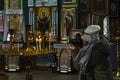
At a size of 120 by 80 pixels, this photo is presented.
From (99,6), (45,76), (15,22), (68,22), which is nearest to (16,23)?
(15,22)

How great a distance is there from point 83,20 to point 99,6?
0.65 metres

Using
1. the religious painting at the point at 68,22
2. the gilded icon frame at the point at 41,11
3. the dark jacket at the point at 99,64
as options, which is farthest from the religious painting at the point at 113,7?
the dark jacket at the point at 99,64

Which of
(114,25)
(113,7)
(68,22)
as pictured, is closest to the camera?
(68,22)

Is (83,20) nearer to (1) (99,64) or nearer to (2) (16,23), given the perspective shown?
(2) (16,23)

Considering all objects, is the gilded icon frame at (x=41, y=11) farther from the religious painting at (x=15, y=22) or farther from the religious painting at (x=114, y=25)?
the religious painting at (x=114, y=25)

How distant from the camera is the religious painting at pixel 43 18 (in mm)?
10789

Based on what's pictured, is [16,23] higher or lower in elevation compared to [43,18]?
lower

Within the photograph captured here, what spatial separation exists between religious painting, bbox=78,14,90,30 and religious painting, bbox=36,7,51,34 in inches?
37.5

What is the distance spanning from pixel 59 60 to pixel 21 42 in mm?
1300

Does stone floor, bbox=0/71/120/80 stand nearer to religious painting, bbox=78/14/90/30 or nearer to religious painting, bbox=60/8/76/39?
religious painting, bbox=60/8/76/39

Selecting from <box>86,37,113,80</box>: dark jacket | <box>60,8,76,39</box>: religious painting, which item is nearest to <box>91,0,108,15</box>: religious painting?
<box>60,8,76,39</box>: religious painting

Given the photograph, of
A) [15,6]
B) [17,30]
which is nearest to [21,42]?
[17,30]

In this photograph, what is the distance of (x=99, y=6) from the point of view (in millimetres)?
10562

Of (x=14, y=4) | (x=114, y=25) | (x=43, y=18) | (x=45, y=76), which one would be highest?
(x=14, y=4)
